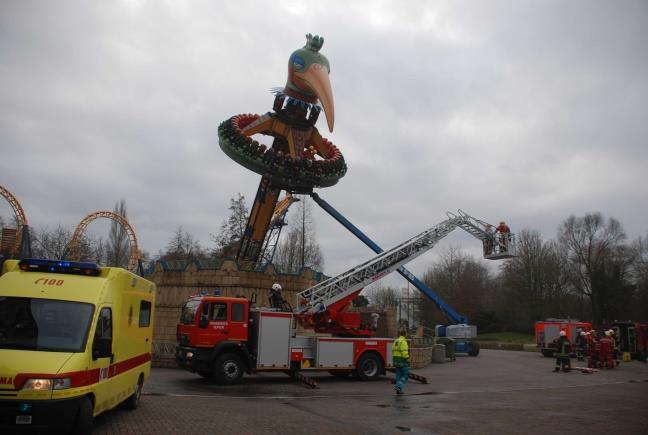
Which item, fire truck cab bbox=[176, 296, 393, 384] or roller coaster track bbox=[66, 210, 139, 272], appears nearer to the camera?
fire truck cab bbox=[176, 296, 393, 384]

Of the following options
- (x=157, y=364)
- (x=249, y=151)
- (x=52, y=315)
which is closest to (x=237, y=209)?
(x=249, y=151)

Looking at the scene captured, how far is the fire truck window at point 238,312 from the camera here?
1625 centimetres

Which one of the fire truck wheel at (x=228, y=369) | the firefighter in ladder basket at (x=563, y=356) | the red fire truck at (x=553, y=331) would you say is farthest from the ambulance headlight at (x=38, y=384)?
the red fire truck at (x=553, y=331)

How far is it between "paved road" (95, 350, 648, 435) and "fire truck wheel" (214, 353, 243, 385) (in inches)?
15.9

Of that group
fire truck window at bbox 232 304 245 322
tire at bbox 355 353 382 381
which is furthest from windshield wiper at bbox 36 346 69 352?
tire at bbox 355 353 382 381

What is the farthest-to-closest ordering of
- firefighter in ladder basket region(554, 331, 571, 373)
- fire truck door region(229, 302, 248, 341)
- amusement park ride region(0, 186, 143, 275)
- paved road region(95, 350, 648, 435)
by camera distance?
amusement park ride region(0, 186, 143, 275) → firefighter in ladder basket region(554, 331, 571, 373) → fire truck door region(229, 302, 248, 341) → paved road region(95, 350, 648, 435)

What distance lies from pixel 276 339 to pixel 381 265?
8499mm

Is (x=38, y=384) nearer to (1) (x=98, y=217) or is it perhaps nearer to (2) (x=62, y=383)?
(2) (x=62, y=383)

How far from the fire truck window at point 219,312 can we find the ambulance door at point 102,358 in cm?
766

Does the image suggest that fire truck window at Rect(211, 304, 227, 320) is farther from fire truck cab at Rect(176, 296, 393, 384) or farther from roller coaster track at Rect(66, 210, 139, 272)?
roller coaster track at Rect(66, 210, 139, 272)

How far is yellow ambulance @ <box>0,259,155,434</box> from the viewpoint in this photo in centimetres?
641

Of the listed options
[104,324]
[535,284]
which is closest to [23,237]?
[104,324]

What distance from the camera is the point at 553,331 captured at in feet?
117

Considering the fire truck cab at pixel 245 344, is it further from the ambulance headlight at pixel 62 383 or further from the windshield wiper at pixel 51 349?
the ambulance headlight at pixel 62 383
